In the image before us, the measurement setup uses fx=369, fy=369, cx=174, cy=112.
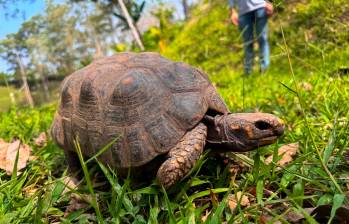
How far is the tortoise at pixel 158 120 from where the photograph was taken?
1893 millimetres

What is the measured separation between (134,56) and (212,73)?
21.6 feet

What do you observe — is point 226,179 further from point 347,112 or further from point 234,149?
point 347,112

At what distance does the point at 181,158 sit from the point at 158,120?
0.28 m

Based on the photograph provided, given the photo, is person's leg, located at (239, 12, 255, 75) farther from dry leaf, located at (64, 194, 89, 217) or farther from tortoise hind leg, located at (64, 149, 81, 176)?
dry leaf, located at (64, 194, 89, 217)

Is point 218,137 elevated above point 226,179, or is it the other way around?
point 218,137

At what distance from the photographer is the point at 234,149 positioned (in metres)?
2.00

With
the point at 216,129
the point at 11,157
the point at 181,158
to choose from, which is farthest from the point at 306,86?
the point at 11,157

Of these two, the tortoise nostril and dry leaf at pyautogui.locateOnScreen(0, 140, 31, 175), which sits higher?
the tortoise nostril

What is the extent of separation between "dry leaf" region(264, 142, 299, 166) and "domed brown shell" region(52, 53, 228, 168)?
0.45m

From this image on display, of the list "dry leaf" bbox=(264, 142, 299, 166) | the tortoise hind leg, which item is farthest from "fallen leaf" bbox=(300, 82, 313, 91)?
the tortoise hind leg

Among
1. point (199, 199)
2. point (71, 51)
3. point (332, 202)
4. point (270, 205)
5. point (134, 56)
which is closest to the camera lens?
point (332, 202)

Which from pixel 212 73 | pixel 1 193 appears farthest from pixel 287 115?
pixel 212 73

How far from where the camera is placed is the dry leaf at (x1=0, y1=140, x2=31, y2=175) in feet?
8.38

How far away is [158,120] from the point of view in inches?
77.9
